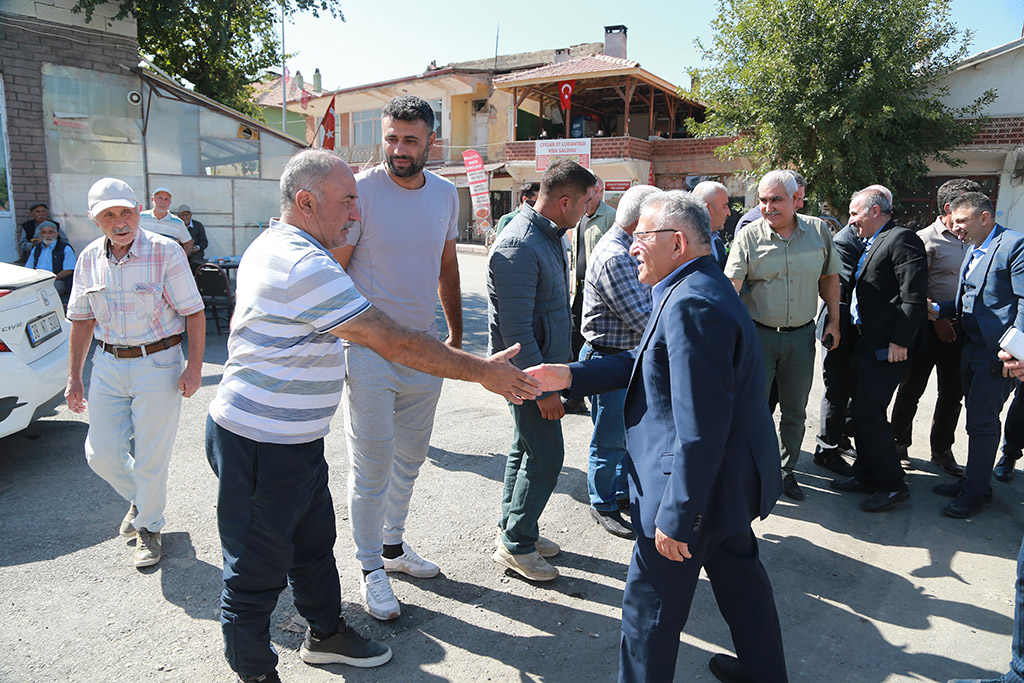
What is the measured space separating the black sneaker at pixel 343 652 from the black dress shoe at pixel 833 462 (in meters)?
3.74

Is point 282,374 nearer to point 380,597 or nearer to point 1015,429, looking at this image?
point 380,597

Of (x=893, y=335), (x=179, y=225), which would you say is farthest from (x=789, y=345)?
(x=179, y=225)

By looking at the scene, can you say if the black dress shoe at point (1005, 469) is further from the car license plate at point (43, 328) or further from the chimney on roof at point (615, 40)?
the chimney on roof at point (615, 40)

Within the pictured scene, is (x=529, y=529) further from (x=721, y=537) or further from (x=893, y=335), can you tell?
(x=893, y=335)

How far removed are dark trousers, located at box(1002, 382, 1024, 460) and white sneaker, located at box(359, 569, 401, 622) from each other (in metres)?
Result: 4.64

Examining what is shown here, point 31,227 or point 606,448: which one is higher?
point 31,227

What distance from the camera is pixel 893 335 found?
14.3 feet

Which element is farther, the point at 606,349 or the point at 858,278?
the point at 858,278

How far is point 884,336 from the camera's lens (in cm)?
440

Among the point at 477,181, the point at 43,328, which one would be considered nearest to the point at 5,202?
the point at 43,328

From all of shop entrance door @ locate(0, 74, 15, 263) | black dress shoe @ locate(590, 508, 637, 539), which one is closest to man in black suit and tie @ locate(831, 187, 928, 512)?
black dress shoe @ locate(590, 508, 637, 539)

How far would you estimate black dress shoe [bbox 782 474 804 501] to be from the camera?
4559 mm

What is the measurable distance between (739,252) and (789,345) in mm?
718

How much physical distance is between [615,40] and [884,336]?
27.5 m
